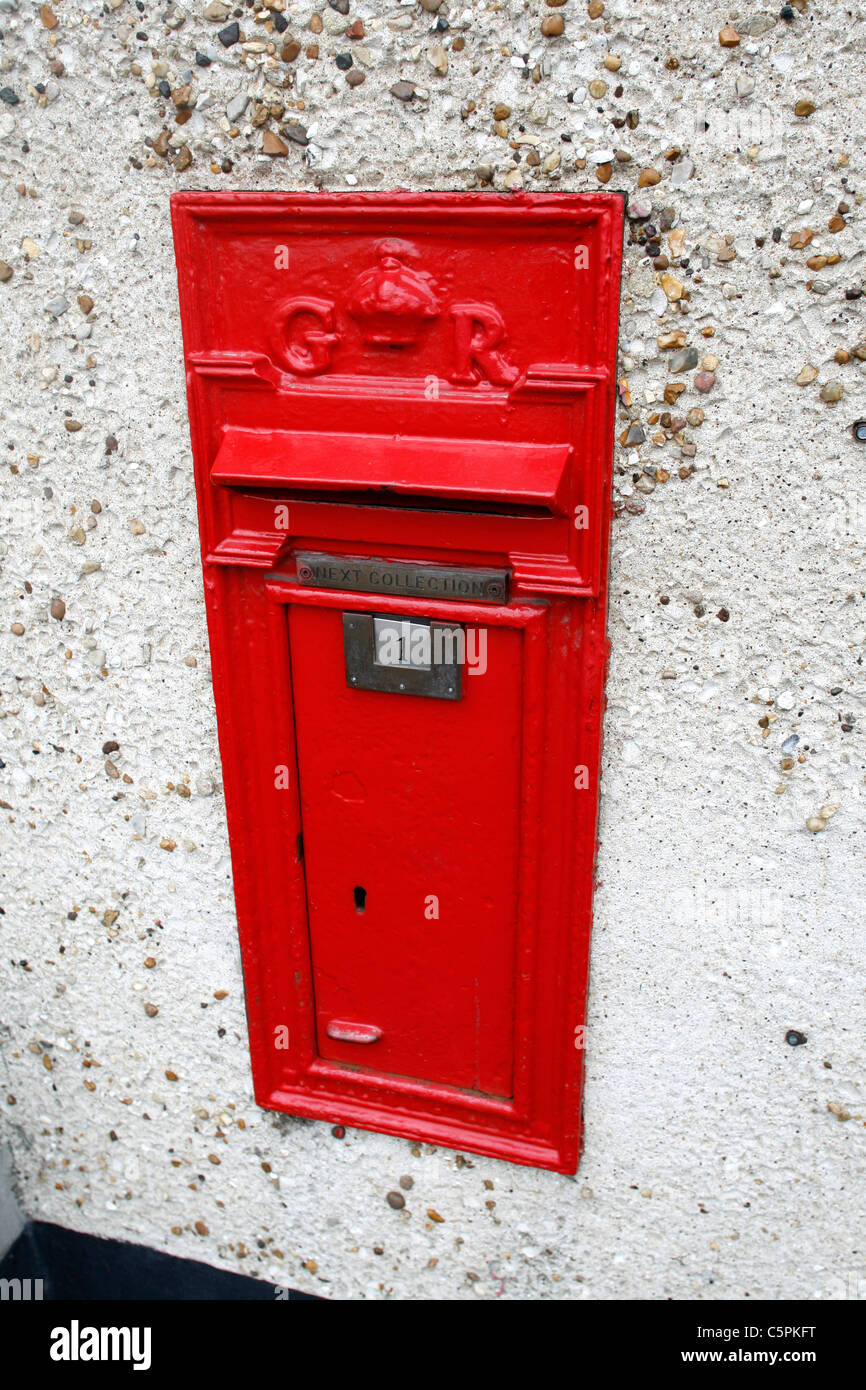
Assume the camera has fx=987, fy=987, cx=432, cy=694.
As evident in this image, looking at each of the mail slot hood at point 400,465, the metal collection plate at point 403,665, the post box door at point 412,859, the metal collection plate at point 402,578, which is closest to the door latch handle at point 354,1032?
the post box door at point 412,859

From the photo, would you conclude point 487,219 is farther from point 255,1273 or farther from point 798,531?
point 255,1273

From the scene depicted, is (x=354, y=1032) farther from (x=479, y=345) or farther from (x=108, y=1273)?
(x=479, y=345)

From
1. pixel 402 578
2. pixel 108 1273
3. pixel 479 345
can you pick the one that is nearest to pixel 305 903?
pixel 402 578

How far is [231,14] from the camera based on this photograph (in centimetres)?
135

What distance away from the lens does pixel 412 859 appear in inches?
64.6

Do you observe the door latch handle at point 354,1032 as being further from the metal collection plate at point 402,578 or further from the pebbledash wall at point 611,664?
the metal collection plate at point 402,578

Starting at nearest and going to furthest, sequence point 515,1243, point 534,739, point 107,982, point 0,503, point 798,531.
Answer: point 798,531 → point 534,739 → point 0,503 → point 515,1243 → point 107,982

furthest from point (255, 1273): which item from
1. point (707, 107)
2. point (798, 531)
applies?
point (707, 107)

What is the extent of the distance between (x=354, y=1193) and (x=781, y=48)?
201 centimetres

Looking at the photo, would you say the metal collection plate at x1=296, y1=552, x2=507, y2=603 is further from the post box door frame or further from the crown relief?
the crown relief

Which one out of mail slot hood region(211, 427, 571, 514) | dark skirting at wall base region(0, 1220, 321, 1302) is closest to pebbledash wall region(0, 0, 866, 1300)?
dark skirting at wall base region(0, 1220, 321, 1302)

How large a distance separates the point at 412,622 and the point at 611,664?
1.01 feet

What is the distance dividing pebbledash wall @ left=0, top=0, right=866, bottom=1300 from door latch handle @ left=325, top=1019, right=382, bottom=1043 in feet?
0.72

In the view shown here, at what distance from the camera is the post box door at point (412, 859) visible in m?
1.54
